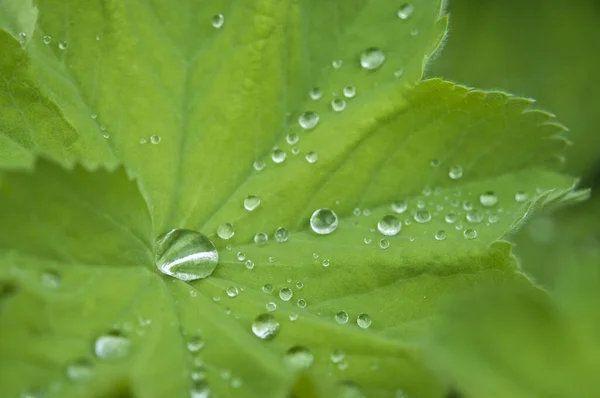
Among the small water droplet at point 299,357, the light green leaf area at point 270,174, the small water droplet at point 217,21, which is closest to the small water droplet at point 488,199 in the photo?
the light green leaf area at point 270,174

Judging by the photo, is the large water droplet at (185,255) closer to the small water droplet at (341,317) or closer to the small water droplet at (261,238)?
the small water droplet at (261,238)

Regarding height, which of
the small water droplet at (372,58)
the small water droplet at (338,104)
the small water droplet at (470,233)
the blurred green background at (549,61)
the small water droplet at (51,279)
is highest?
the blurred green background at (549,61)

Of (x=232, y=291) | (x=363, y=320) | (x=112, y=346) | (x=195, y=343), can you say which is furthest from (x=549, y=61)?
(x=112, y=346)

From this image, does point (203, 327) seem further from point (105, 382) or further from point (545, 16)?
point (545, 16)

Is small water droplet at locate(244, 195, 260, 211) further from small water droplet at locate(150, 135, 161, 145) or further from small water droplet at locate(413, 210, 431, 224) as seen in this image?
small water droplet at locate(413, 210, 431, 224)

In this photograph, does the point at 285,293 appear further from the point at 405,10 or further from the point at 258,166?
the point at 405,10

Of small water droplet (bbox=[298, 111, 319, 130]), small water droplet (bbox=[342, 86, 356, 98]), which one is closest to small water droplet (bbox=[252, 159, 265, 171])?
small water droplet (bbox=[298, 111, 319, 130])
